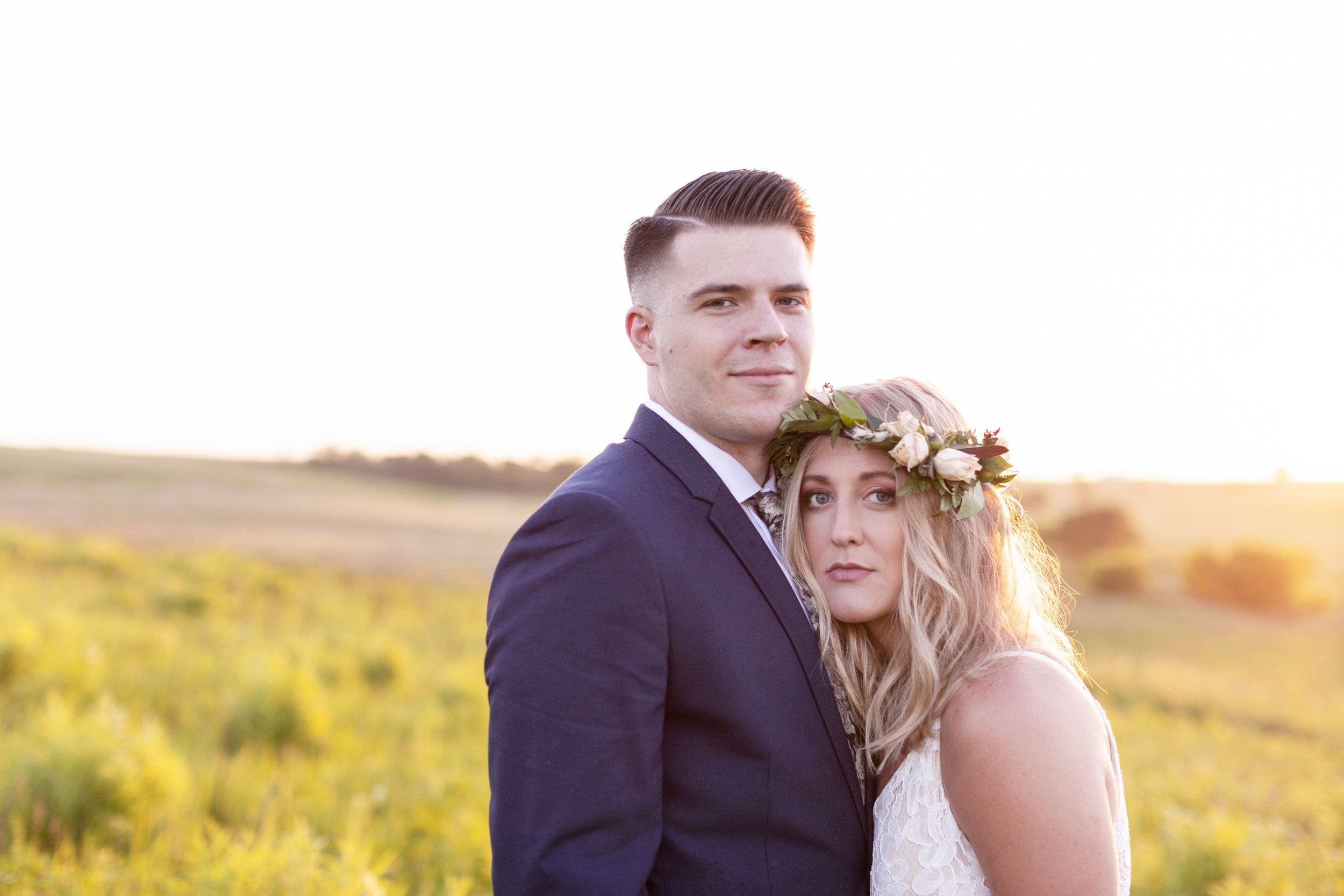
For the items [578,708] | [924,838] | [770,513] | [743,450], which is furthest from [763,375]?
[924,838]

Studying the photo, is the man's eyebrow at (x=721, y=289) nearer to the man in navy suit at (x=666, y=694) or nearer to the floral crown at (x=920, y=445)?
the man in navy suit at (x=666, y=694)

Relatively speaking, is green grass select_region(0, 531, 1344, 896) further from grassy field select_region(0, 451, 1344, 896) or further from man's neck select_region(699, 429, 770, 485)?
man's neck select_region(699, 429, 770, 485)

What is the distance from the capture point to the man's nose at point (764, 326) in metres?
3.00

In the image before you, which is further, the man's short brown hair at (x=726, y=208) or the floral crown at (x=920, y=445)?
the man's short brown hair at (x=726, y=208)

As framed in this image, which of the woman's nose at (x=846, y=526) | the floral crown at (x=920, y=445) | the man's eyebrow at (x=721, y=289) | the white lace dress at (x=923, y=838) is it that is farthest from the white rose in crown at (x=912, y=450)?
the man's eyebrow at (x=721, y=289)

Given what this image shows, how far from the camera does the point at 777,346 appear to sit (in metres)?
3.05

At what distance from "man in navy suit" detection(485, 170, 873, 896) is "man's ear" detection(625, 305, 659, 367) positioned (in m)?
0.36

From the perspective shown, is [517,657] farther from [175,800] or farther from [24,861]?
[175,800]

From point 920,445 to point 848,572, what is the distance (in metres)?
0.51

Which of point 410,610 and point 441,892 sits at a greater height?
point 441,892

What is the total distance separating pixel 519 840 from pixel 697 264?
6.65ft

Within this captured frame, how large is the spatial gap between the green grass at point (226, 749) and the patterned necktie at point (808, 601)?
2.42 meters

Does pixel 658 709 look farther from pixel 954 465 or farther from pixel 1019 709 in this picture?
pixel 954 465


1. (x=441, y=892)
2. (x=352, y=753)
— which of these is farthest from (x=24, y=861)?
(x=352, y=753)
